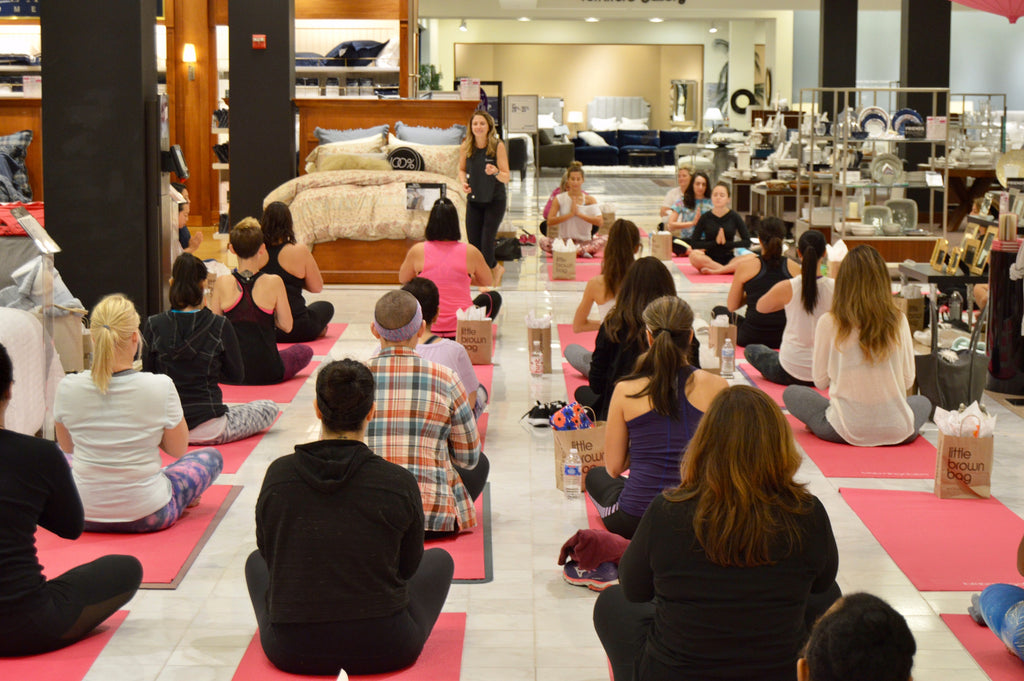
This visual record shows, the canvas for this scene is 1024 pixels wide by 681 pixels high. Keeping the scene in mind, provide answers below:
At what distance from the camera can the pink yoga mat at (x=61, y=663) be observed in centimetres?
321

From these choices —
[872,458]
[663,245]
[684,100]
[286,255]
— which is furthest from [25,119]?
[684,100]

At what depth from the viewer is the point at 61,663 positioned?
10.8 ft

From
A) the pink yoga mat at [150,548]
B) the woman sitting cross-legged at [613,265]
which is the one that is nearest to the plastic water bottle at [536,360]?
the woman sitting cross-legged at [613,265]

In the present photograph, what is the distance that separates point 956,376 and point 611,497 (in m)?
2.44

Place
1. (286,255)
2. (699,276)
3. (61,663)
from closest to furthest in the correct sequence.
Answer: (61,663) → (286,255) → (699,276)

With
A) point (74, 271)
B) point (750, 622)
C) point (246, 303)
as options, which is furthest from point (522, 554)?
point (74, 271)

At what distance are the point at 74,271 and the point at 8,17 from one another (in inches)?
273

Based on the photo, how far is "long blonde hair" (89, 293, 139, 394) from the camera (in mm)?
3984

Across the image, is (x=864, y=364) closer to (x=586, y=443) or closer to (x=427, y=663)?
(x=586, y=443)

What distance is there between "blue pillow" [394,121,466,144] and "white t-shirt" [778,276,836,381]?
590cm

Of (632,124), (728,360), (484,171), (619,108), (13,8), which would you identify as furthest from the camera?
(619,108)

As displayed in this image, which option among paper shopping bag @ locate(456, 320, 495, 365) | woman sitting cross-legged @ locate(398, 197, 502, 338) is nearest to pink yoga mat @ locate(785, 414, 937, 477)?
paper shopping bag @ locate(456, 320, 495, 365)

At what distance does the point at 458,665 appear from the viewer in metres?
3.33

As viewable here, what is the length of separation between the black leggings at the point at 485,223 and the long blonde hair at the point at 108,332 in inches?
249
